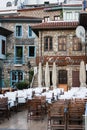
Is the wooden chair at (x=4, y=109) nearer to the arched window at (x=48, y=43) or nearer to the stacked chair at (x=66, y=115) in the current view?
the stacked chair at (x=66, y=115)

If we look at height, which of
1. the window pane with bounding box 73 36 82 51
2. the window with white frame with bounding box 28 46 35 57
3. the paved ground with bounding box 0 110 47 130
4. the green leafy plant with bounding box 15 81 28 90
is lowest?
the green leafy plant with bounding box 15 81 28 90

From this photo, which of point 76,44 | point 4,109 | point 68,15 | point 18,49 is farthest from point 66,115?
point 68,15

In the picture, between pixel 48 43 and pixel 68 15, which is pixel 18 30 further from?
pixel 48 43

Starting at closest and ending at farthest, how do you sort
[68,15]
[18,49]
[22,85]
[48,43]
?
[48,43], [22,85], [18,49], [68,15]

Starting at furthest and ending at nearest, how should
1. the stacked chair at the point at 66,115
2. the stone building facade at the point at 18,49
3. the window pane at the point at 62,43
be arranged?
1. the stone building facade at the point at 18,49
2. the window pane at the point at 62,43
3. the stacked chair at the point at 66,115

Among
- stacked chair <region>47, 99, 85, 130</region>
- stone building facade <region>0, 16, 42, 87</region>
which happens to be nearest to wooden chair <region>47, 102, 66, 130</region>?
stacked chair <region>47, 99, 85, 130</region>

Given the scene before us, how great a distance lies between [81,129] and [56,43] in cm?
2650

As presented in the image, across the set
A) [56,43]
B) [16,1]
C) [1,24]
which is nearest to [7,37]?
[1,24]

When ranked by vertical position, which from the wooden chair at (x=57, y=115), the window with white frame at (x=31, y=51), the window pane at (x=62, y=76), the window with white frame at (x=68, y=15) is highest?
the wooden chair at (x=57, y=115)

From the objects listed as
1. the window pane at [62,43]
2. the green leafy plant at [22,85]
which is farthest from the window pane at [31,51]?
the window pane at [62,43]

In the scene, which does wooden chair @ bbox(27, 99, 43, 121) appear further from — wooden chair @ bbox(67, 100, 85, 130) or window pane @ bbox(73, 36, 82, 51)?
window pane @ bbox(73, 36, 82, 51)

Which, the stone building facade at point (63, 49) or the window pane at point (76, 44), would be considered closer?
the stone building facade at point (63, 49)

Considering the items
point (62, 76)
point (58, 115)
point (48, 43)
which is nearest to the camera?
point (58, 115)

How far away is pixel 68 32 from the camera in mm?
37406
